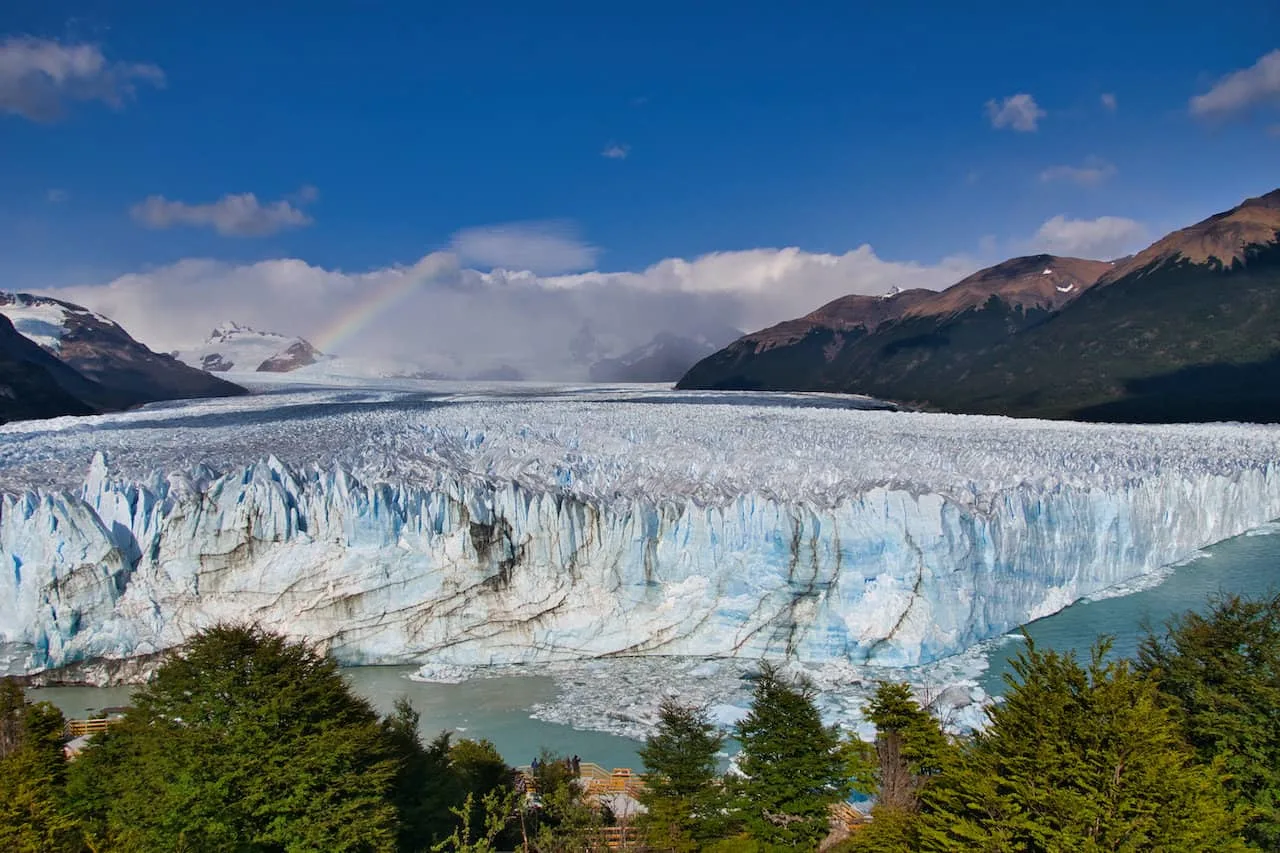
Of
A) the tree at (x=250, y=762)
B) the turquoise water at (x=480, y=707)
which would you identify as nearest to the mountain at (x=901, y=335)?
the turquoise water at (x=480, y=707)

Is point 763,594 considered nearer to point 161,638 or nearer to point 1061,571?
point 1061,571

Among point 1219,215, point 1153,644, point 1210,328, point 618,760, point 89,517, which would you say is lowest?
point 618,760

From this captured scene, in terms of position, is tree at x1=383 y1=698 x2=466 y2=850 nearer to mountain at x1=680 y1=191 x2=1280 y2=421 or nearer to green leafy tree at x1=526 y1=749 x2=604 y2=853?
green leafy tree at x1=526 y1=749 x2=604 y2=853

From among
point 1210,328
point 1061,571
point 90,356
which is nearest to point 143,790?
point 1061,571

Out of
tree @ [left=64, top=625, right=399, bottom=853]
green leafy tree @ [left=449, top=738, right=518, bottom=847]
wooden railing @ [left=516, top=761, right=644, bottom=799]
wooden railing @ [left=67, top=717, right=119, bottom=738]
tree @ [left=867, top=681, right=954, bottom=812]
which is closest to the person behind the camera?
tree @ [left=64, top=625, right=399, bottom=853]

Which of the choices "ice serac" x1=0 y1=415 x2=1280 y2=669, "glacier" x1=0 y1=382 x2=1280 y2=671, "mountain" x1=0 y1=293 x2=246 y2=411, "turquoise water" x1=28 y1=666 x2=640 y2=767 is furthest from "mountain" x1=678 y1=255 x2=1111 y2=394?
"turquoise water" x1=28 y1=666 x2=640 y2=767

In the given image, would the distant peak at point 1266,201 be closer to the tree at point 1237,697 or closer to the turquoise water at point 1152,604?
the turquoise water at point 1152,604

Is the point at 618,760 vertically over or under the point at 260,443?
under
